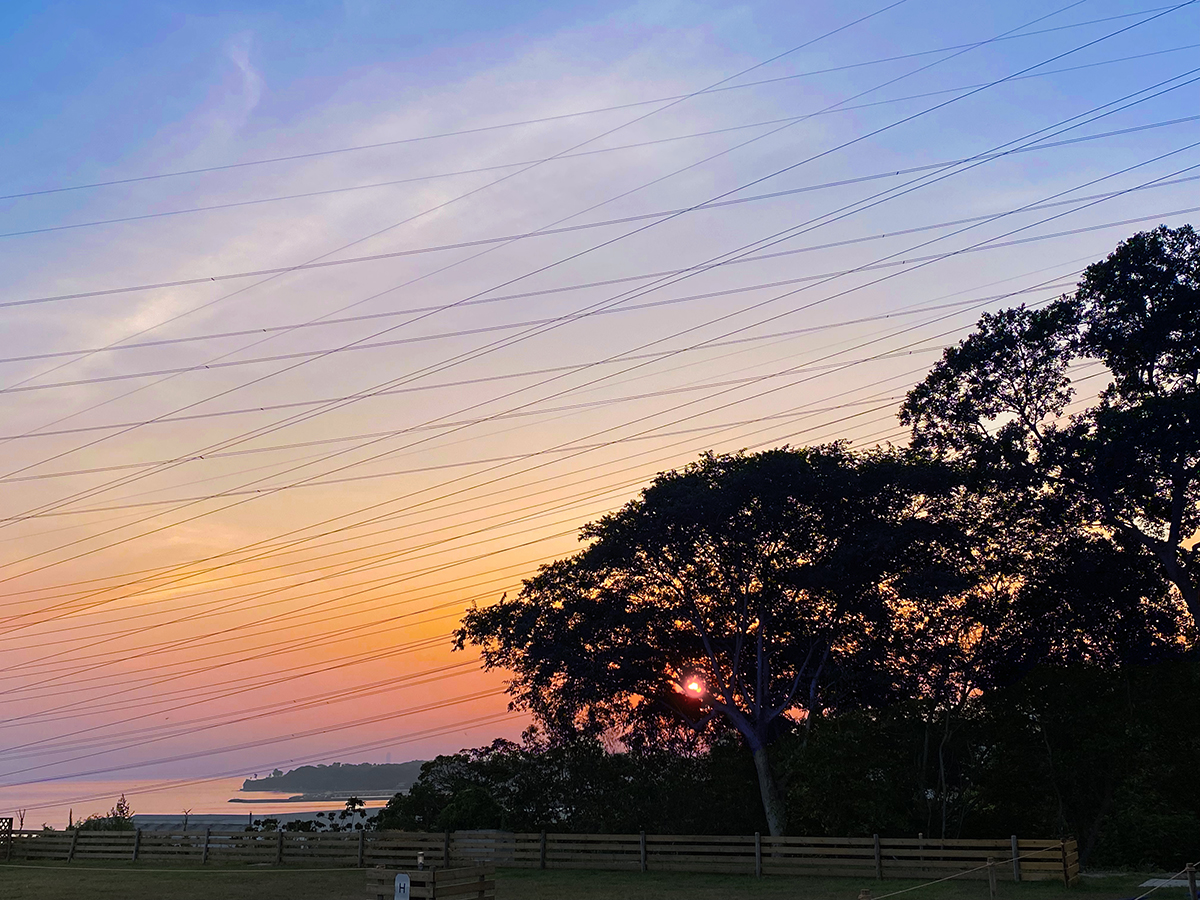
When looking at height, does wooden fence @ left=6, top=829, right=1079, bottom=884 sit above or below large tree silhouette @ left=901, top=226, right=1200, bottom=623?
below

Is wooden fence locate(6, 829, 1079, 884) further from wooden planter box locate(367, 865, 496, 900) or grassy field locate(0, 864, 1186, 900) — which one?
wooden planter box locate(367, 865, 496, 900)

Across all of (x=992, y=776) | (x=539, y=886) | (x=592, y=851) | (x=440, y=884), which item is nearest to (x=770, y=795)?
(x=592, y=851)

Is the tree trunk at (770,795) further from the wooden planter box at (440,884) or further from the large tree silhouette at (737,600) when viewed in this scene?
the wooden planter box at (440,884)

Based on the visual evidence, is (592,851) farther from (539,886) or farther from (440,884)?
(440,884)

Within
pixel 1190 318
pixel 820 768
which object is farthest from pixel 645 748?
pixel 1190 318

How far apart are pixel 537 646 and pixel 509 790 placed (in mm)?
6794

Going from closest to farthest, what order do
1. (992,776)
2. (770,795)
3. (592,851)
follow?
(592,851)
(992,776)
(770,795)

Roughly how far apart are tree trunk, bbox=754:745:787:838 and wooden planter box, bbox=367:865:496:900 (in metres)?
17.3

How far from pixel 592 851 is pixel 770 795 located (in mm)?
6983

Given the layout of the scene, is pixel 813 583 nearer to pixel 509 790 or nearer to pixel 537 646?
pixel 537 646

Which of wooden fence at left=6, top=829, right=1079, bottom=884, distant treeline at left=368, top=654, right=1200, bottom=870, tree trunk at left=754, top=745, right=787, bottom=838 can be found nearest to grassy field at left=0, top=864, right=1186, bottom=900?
wooden fence at left=6, top=829, right=1079, bottom=884

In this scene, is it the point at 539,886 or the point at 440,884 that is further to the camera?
the point at 539,886

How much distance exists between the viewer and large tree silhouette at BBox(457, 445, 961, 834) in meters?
38.1

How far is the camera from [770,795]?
37656 mm
